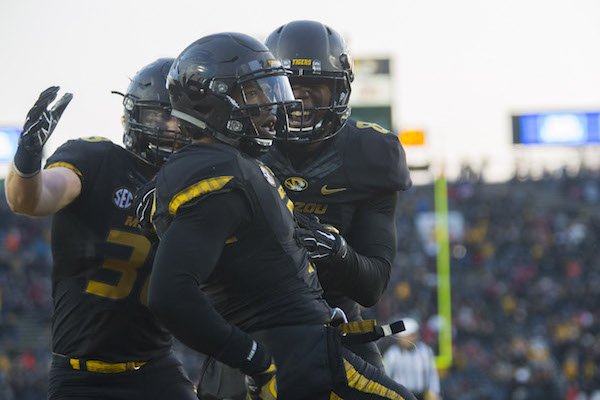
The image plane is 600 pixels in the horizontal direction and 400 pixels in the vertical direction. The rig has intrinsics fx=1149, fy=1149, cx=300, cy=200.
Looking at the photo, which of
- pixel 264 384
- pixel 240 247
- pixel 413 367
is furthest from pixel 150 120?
pixel 413 367

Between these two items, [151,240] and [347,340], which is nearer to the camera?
[347,340]

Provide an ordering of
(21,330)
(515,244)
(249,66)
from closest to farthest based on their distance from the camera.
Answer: (249,66), (21,330), (515,244)

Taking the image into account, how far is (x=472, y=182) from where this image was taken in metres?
29.0

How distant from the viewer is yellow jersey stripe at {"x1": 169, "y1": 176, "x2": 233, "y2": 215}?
3277 millimetres

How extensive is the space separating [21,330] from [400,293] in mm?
7515

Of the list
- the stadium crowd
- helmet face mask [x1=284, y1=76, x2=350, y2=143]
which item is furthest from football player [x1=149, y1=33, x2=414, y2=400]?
the stadium crowd

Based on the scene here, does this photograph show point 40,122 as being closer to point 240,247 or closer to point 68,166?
point 68,166

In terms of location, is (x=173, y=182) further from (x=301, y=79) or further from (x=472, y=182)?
(x=472, y=182)

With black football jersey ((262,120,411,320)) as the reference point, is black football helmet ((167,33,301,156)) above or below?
above

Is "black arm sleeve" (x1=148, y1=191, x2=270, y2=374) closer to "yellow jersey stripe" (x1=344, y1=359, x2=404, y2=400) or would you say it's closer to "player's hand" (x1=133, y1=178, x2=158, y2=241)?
"yellow jersey stripe" (x1=344, y1=359, x2=404, y2=400)

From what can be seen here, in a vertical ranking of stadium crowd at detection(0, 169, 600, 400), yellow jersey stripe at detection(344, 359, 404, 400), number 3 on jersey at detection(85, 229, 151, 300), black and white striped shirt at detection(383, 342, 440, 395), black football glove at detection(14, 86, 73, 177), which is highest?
black football glove at detection(14, 86, 73, 177)

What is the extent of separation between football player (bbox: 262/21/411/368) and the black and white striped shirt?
209 inches

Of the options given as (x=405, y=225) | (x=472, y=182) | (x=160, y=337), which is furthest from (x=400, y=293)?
(x=160, y=337)

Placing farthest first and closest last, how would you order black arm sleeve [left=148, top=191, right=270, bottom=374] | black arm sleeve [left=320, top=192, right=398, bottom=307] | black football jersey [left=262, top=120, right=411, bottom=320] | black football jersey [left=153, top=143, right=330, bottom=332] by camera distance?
black football jersey [left=262, top=120, right=411, bottom=320] < black arm sleeve [left=320, top=192, right=398, bottom=307] < black football jersey [left=153, top=143, right=330, bottom=332] < black arm sleeve [left=148, top=191, right=270, bottom=374]
